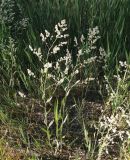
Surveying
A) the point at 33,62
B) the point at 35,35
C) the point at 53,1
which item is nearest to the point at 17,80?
the point at 33,62

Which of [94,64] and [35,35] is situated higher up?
[35,35]

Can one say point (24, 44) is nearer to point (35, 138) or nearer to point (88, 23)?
point (88, 23)

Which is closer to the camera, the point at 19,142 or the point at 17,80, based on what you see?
the point at 19,142

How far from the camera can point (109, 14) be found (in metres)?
2.74

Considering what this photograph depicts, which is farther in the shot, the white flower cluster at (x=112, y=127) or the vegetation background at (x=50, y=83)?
the vegetation background at (x=50, y=83)

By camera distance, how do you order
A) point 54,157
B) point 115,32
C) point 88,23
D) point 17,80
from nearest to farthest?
point 54,157 → point 17,80 → point 115,32 → point 88,23

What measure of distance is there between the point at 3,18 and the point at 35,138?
92 centimetres

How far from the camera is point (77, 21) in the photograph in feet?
9.02

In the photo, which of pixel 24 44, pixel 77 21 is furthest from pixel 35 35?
pixel 77 21

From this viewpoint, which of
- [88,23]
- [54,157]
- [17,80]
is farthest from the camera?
[88,23]

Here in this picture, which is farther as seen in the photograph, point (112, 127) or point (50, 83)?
point (50, 83)

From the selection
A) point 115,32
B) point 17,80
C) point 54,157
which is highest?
point 115,32

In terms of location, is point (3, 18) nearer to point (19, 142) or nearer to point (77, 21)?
point (77, 21)

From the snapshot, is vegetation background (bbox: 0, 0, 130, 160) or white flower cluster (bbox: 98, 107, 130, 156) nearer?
white flower cluster (bbox: 98, 107, 130, 156)
